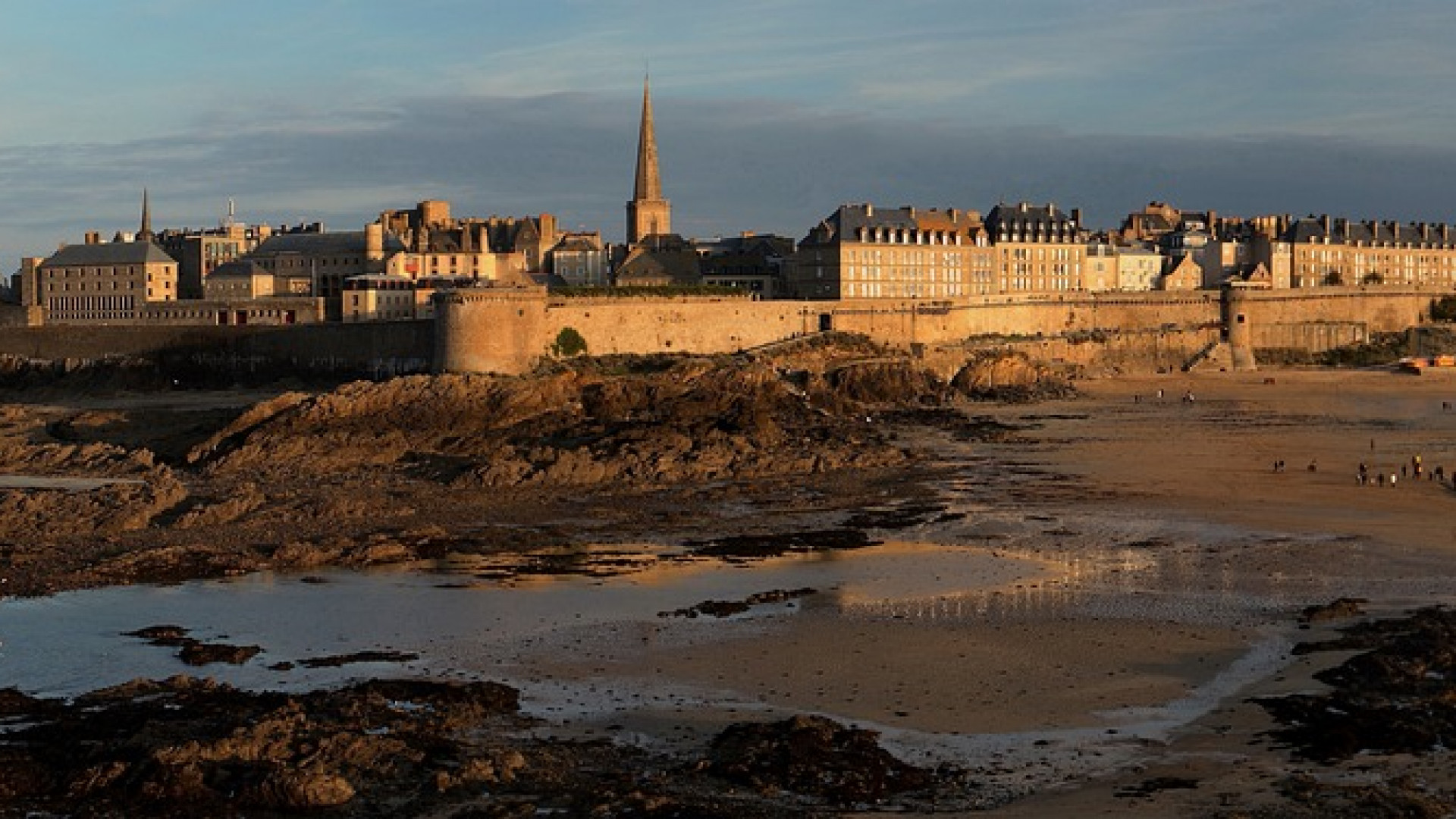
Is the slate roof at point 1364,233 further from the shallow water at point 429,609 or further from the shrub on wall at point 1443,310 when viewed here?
the shallow water at point 429,609

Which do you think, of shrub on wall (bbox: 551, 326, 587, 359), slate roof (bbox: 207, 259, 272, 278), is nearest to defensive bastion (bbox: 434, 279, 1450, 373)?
shrub on wall (bbox: 551, 326, 587, 359)

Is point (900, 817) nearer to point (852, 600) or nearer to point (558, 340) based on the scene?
point (852, 600)

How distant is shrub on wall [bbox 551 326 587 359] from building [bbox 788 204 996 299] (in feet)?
40.4

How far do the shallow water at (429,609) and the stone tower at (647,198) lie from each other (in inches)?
1885

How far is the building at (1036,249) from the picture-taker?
65.5 metres

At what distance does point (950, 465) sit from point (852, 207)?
26709 millimetres

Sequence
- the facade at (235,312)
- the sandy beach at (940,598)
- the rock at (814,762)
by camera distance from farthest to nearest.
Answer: the facade at (235,312) → the sandy beach at (940,598) → the rock at (814,762)

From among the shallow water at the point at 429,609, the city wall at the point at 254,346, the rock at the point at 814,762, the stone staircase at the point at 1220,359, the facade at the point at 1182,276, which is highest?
the facade at the point at 1182,276

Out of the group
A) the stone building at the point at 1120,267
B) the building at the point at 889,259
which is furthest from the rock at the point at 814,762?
the stone building at the point at 1120,267

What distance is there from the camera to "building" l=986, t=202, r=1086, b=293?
6550cm

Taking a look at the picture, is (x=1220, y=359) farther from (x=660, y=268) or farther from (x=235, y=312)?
(x=235, y=312)

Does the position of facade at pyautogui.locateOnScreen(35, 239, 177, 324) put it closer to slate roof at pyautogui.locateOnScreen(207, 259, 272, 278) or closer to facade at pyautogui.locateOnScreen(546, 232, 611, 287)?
slate roof at pyautogui.locateOnScreen(207, 259, 272, 278)

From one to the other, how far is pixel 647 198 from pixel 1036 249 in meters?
15.0

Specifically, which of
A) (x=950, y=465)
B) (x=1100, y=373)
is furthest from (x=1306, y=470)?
(x=1100, y=373)
